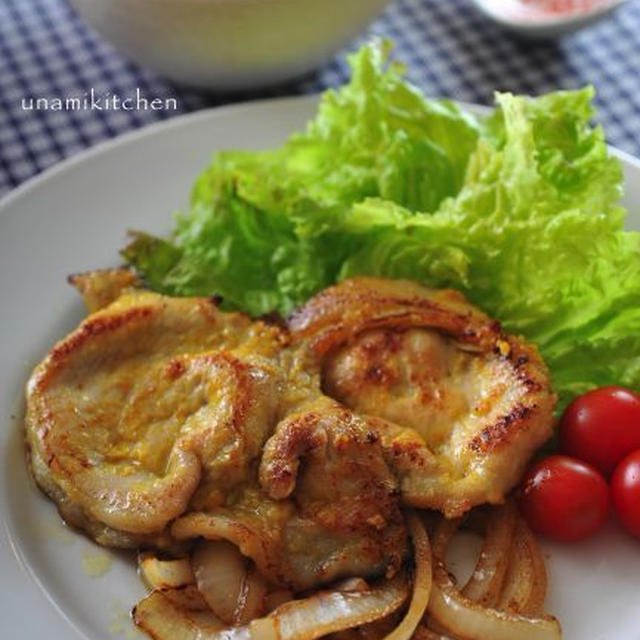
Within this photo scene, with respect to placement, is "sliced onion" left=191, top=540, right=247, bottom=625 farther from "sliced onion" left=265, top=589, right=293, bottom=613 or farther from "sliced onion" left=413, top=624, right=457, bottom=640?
"sliced onion" left=413, top=624, right=457, bottom=640

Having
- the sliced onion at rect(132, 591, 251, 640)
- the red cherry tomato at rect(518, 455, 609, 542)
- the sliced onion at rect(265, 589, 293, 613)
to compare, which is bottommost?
the sliced onion at rect(132, 591, 251, 640)

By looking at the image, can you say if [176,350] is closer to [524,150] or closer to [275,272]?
[275,272]

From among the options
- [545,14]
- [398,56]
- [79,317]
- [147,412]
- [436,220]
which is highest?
[545,14]

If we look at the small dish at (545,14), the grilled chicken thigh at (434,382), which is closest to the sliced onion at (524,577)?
the grilled chicken thigh at (434,382)

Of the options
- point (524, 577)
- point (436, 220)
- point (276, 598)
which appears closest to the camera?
point (276, 598)

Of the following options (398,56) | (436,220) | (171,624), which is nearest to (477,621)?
(171,624)

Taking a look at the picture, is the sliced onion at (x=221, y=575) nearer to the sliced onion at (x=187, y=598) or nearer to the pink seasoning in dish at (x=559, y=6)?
the sliced onion at (x=187, y=598)

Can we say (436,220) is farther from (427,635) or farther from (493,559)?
(427,635)

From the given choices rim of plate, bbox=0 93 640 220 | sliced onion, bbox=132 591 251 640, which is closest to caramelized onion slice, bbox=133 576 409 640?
sliced onion, bbox=132 591 251 640
